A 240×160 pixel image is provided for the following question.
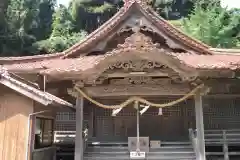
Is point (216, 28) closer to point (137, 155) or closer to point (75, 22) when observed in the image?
point (137, 155)

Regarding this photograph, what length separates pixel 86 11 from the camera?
140ft

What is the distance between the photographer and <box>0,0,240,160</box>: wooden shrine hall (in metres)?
8.77

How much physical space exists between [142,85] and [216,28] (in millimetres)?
17854

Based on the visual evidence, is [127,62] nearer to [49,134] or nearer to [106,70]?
[106,70]

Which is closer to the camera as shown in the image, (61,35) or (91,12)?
(61,35)

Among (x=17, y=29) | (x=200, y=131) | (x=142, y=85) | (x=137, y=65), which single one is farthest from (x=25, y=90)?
(x=17, y=29)

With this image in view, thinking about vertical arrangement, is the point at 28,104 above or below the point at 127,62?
below

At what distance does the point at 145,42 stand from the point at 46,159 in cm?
491

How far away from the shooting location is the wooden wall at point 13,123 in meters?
7.58

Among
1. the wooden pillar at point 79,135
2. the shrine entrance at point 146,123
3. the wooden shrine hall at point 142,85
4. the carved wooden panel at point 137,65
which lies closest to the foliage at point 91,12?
the wooden shrine hall at point 142,85

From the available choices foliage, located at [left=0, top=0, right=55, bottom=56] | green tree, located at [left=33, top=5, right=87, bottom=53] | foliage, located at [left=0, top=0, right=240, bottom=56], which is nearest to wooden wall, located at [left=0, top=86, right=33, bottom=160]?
foliage, located at [left=0, top=0, right=240, bottom=56]


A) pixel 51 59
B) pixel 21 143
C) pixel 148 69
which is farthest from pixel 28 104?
pixel 51 59

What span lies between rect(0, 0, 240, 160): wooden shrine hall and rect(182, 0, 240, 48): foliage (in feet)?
44.1

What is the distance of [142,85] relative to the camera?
9.34m
